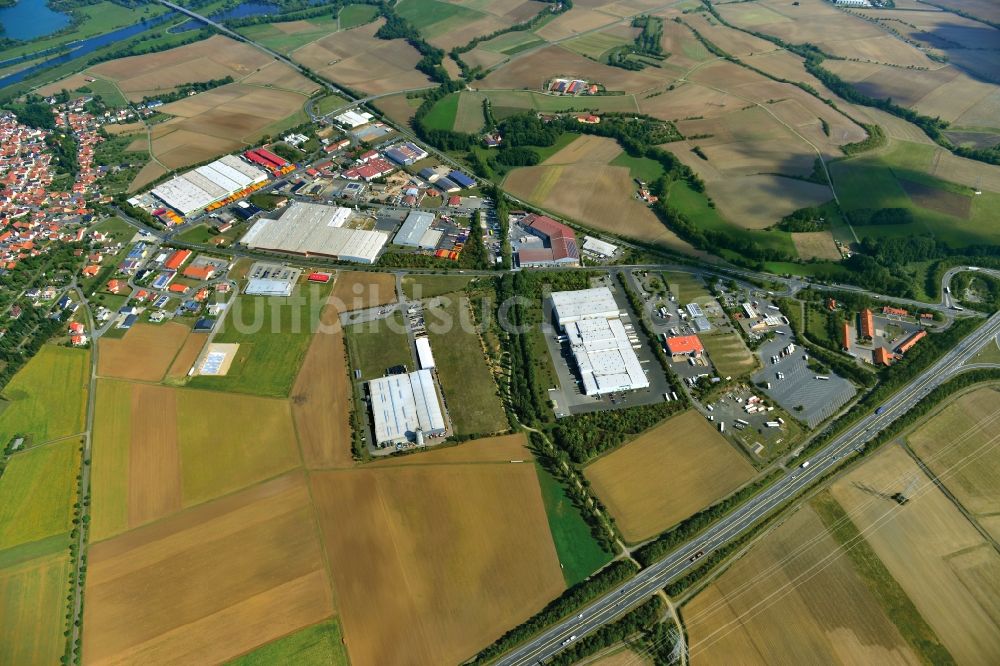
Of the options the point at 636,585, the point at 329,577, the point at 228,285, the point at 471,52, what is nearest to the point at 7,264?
the point at 228,285

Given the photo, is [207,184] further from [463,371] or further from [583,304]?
[583,304]

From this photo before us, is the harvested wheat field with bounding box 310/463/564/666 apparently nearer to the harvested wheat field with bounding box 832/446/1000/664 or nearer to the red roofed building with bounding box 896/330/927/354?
the harvested wheat field with bounding box 832/446/1000/664

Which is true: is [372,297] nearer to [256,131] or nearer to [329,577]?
[329,577]

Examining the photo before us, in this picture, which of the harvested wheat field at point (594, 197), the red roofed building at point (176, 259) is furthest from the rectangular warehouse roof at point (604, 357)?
the red roofed building at point (176, 259)

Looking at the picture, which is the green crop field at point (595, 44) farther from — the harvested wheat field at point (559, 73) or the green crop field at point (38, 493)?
the green crop field at point (38, 493)

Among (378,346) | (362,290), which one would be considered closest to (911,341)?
(378,346)

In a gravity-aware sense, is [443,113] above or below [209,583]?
above
